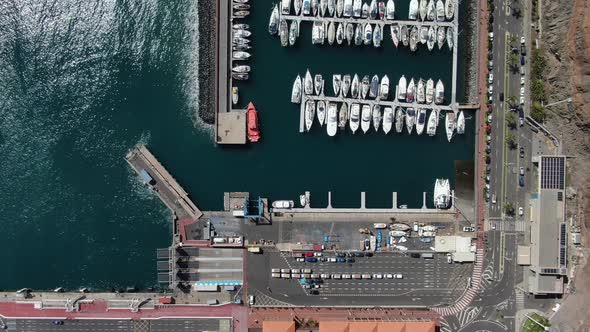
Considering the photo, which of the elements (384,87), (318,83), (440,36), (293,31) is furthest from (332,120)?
(440,36)

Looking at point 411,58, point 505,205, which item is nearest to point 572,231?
point 505,205

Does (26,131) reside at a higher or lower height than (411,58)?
lower

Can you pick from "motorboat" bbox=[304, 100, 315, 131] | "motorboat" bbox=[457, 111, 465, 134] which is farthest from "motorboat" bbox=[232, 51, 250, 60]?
"motorboat" bbox=[457, 111, 465, 134]

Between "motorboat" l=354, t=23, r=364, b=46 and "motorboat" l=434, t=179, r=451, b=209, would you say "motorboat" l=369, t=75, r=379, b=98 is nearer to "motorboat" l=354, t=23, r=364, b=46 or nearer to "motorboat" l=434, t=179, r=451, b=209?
"motorboat" l=354, t=23, r=364, b=46

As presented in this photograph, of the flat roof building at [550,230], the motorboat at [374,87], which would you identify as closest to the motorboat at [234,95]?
the motorboat at [374,87]

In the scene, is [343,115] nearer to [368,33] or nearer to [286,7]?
[368,33]

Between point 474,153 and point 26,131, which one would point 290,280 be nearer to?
point 474,153
